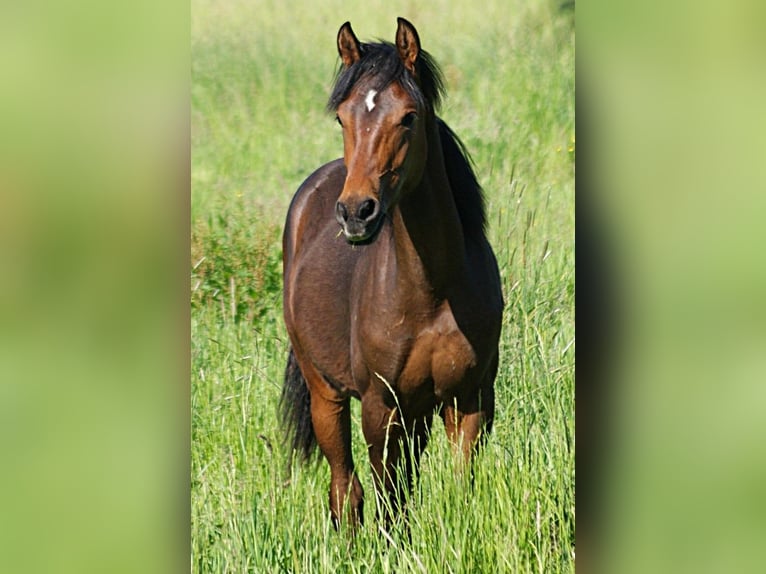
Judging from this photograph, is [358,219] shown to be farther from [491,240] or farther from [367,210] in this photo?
[491,240]

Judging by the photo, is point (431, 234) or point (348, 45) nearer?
point (348, 45)

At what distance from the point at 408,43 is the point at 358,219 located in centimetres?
60

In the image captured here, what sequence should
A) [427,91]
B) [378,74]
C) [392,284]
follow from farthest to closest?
[392,284], [427,91], [378,74]

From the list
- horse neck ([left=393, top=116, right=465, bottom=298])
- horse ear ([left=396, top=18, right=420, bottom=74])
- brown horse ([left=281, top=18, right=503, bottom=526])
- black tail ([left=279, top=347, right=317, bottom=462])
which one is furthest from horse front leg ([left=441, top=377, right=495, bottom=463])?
horse ear ([left=396, top=18, right=420, bottom=74])

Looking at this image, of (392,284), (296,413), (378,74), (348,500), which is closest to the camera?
(378,74)

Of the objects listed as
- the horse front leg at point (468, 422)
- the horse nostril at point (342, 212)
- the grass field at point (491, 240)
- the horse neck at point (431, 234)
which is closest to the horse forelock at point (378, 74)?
the grass field at point (491, 240)

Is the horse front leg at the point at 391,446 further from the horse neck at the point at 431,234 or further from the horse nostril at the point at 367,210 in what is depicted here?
the horse nostril at the point at 367,210

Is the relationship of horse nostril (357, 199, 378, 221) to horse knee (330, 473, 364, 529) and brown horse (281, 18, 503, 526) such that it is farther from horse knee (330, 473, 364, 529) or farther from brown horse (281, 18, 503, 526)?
horse knee (330, 473, 364, 529)

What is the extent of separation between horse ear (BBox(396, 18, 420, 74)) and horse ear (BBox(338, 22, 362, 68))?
5.0 inches

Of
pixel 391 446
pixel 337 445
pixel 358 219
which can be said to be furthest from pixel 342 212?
pixel 337 445

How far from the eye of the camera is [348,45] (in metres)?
3.44
